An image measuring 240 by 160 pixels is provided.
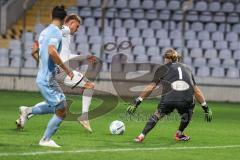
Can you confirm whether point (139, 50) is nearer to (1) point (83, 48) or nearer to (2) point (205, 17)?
(1) point (83, 48)

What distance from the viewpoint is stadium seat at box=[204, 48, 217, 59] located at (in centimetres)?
2955

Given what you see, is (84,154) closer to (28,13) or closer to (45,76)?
(45,76)

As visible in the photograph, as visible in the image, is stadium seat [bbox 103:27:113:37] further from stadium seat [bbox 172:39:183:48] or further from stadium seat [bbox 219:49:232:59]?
stadium seat [bbox 219:49:232:59]

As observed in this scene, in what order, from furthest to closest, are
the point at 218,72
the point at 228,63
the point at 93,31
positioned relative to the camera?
1. the point at 93,31
2. the point at 228,63
3. the point at 218,72

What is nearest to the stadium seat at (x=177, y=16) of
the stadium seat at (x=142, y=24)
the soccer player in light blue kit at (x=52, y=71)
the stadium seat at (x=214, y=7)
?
the stadium seat at (x=142, y=24)

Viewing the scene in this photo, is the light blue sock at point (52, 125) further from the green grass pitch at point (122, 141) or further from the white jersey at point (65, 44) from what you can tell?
the white jersey at point (65, 44)

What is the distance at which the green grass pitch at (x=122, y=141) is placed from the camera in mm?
11086

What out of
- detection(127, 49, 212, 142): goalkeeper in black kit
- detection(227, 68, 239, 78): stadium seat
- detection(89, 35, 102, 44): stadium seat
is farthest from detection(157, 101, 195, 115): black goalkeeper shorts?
detection(89, 35, 102, 44): stadium seat

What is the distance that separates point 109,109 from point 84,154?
35.2 feet

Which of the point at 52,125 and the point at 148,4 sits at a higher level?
the point at 148,4

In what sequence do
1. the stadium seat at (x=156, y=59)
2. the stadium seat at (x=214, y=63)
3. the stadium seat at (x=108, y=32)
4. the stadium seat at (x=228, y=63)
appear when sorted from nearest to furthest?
the stadium seat at (x=228, y=63) < the stadium seat at (x=156, y=59) < the stadium seat at (x=214, y=63) < the stadium seat at (x=108, y=32)

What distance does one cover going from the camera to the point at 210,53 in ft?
97.1

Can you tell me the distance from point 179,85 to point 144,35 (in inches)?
697

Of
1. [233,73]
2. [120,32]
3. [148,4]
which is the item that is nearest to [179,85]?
[233,73]
